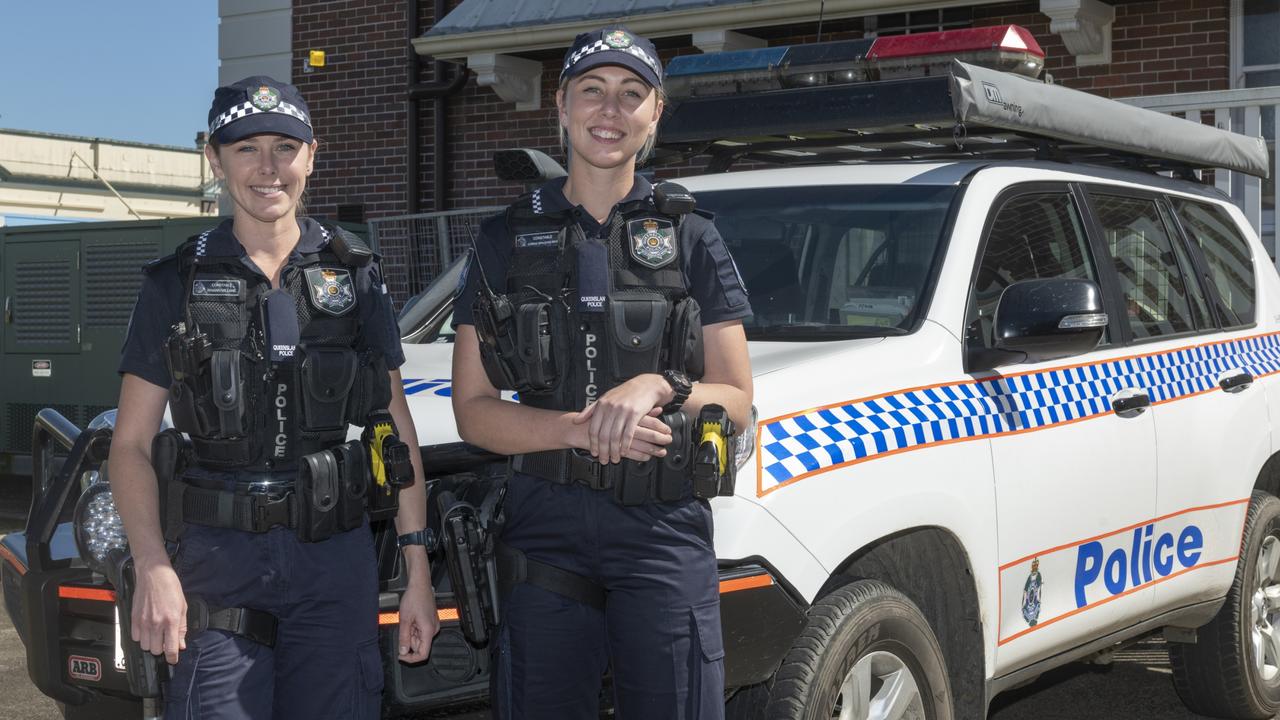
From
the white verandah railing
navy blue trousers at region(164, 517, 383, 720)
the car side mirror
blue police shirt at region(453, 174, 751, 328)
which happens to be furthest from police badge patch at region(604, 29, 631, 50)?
the white verandah railing

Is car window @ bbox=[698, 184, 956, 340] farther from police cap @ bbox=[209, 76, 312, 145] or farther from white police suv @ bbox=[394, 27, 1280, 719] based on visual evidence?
police cap @ bbox=[209, 76, 312, 145]

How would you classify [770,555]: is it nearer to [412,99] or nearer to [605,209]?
[605,209]

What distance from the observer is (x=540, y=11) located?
41.7 feet

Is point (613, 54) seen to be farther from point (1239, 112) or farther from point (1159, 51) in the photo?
point (1159, 51)

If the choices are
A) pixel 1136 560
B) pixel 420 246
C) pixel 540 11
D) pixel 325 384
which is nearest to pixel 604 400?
pixel 325 384

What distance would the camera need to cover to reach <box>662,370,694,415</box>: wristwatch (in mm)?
2877

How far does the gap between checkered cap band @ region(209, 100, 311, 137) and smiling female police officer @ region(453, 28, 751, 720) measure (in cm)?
44

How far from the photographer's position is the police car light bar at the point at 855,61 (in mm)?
4840

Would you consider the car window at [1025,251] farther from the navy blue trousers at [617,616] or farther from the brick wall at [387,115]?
the brick wall at [387,115]

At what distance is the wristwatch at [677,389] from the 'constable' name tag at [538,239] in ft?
1.10

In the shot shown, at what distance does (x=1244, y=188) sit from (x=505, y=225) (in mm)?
5911

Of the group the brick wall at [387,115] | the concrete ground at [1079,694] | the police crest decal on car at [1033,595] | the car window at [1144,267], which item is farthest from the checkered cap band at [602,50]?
the brick wall at [387,115]

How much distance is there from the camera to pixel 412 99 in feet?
45.9

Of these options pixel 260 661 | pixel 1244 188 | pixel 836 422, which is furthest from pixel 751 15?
pixel 260 661
